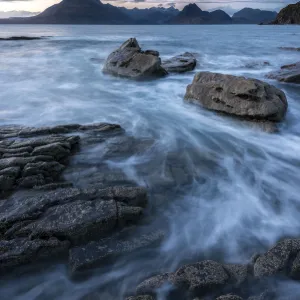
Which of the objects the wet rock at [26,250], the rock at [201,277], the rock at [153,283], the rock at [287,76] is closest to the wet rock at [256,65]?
the rock at [287,76]

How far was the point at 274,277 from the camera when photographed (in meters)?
3.52

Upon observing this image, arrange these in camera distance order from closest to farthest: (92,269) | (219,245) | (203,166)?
(92,269)
(219,245)
(203,166)

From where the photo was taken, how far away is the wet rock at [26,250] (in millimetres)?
3705

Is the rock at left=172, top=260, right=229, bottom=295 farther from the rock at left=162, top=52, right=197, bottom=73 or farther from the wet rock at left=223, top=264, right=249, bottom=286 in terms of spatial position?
the rock at left=162, top=52, right=197, bottom=73

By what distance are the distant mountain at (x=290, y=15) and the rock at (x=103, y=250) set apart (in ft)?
514

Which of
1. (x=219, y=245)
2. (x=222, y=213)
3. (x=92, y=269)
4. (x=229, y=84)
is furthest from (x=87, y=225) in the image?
(x=229, y=84)

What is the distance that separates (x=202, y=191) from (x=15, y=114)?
23.5ft

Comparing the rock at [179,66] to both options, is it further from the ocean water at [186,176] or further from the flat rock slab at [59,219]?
the flat rock slab at [59,219]

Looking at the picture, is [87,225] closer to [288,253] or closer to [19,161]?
[19,161]

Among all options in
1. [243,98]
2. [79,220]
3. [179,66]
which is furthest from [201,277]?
[179,66]

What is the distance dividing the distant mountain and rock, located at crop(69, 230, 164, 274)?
514ft

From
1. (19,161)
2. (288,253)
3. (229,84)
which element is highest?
(229,84)

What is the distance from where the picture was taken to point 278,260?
3617 mm

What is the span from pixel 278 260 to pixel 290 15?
15918 centimetres
